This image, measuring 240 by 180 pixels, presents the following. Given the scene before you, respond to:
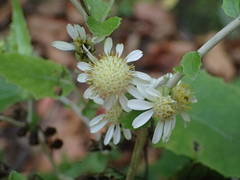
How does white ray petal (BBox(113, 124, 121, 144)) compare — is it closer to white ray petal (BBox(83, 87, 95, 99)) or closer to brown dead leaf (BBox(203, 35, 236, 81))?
white ray petal (BBox(83, 87, 95, 99))

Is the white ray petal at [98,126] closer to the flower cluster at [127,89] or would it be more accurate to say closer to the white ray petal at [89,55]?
the flower cluster at [127,89]

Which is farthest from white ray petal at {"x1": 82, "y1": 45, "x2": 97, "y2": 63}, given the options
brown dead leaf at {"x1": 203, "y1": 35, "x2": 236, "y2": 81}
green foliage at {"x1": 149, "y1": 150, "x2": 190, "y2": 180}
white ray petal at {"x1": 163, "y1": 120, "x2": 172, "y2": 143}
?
brown dead leaf at {"x1": 203, "y1": 35, "x2": 236, "y2": 81}

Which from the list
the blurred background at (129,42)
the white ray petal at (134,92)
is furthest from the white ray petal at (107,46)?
the blurred background at (129,42)

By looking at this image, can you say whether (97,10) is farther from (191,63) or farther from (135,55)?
(191,63)

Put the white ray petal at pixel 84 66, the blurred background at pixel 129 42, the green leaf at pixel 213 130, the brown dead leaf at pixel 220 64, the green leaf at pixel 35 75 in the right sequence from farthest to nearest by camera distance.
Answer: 1. the brown dead leaf at pixel 220 64
2. the blurred background at pixel 129 42
3. the green leaf at pixel 213 130
4. the green leaf at pixel 35 75
5. the white ray petal at pixel 84 66

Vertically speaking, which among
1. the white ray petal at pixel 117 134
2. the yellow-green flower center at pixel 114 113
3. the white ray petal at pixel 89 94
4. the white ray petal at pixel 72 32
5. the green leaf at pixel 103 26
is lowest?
the white ray petal at pixel 117 134

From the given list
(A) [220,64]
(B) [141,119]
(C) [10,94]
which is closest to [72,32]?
(B) [141,119]

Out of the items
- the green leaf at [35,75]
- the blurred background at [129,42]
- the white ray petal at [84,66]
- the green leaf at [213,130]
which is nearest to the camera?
the white ray petal at [84,66]

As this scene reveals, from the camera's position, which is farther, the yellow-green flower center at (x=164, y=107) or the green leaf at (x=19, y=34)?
the green leaf at (x=19, y=34)
